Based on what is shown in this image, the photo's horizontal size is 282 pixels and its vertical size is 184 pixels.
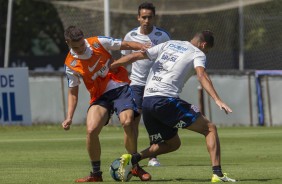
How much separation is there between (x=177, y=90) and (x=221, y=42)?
79.5ft

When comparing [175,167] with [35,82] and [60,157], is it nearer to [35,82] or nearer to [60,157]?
[60,157]

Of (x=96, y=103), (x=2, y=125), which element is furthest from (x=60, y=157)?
(x=2, y=125)

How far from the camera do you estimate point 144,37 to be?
16.6 m

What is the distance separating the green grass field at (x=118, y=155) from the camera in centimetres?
1423

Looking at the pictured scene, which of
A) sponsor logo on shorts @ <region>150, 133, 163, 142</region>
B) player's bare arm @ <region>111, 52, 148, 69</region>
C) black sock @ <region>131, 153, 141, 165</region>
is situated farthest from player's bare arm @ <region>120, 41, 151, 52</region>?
black sock @ <region>131, 153, 141, 165</region>

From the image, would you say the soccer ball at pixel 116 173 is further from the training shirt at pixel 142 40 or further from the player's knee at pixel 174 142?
the training shirt at pixel 142 40

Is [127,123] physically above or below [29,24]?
below

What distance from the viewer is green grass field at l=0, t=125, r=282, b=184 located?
560 inches

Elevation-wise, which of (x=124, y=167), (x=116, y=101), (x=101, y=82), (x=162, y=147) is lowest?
(x=124, y=167)

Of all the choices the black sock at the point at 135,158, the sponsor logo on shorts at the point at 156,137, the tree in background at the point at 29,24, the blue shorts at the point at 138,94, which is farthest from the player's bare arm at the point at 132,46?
the tree in background at the point at 29,24

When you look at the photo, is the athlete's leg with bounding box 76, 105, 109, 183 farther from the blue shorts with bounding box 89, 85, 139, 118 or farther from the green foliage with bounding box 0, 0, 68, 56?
the green foliage with bounding box 0, 0, 68, 56

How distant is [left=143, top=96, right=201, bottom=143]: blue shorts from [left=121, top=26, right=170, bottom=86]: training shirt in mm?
3134

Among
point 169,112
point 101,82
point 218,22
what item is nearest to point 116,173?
point 169,112

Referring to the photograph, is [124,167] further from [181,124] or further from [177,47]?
[177,47]
